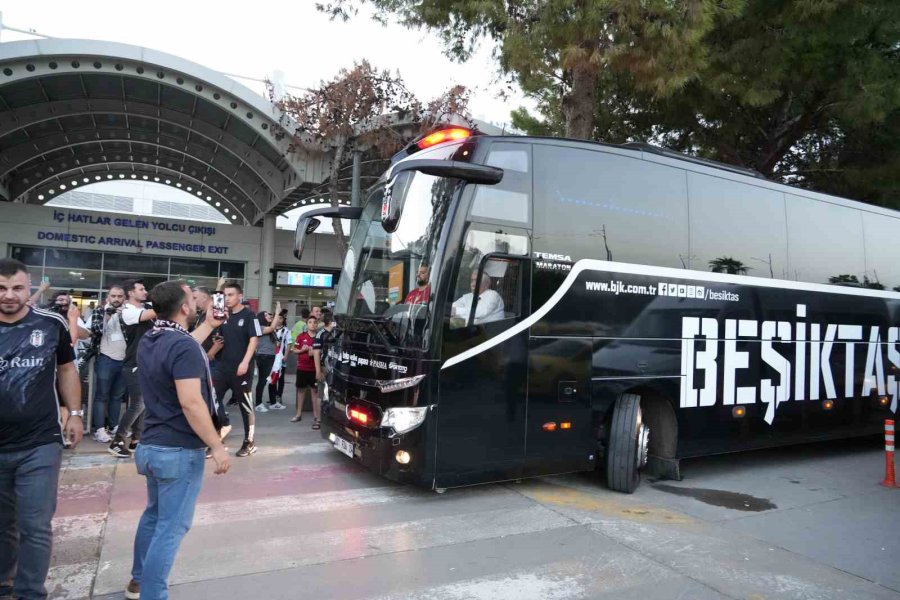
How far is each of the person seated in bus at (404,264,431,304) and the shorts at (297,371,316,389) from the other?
4.62 meters

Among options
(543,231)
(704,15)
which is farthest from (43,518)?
(704,15)

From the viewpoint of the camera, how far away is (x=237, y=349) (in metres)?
7.11

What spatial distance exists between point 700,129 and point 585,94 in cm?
457

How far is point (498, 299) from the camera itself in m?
5.61

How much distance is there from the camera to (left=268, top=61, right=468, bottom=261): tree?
15.3 m

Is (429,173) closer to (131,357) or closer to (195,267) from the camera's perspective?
(131,357)

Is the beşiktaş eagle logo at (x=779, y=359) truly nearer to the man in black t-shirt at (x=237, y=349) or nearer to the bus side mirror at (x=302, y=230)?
the bus side mirror at (x=302, y=230)

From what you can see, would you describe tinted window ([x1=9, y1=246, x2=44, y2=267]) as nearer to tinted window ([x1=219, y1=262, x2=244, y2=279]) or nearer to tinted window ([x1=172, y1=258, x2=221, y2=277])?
tinted window ([x1=172, y1=258, x2=221, y2=277])

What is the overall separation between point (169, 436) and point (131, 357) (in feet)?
14.7

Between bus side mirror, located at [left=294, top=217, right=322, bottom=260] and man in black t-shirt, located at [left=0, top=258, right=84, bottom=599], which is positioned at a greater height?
bus side mirror, located at [left=294, top=217, right=322, bottom=260]

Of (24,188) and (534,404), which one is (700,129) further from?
(24,188)

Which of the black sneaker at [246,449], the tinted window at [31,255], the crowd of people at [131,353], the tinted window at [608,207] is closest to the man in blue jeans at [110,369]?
the crowd of people at [131,353]

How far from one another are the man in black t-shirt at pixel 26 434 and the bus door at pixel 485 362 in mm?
2933

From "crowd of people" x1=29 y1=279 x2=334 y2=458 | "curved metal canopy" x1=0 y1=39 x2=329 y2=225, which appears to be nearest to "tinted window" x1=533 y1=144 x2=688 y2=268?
"crowd of people" x1=29 y1=279 x2=334 y2=458
